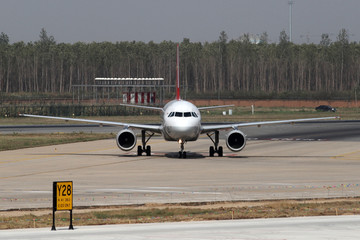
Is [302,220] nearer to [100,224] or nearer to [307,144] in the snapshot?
[100,224]

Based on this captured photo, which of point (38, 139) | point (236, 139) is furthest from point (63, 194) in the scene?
point (38, 139)

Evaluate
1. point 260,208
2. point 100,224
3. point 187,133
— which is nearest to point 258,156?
point 187,133

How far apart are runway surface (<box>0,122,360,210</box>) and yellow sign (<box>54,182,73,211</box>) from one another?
5937 mm

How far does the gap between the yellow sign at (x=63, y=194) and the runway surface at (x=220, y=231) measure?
791 millimetres

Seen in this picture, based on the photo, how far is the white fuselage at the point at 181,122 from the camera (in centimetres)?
4306

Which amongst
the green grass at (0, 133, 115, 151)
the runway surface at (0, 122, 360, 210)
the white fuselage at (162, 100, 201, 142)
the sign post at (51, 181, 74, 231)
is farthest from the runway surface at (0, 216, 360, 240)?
the green grass at (0, 133, 115, 151)

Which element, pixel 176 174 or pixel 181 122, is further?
pixel 181 122

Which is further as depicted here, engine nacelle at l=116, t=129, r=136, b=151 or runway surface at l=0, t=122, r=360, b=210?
engine nacelle at l=116, t=129, r=136, b=151

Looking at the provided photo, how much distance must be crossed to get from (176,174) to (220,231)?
15.8 meters

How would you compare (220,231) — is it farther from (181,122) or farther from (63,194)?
(181,122)

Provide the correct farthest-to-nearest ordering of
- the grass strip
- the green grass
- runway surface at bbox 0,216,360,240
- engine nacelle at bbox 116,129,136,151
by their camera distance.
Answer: the green grass → engine nacelle at bbox 116,129,136,151 → the grass strip → runway surface at bbox 0,216,360,240

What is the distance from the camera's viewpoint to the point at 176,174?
35.5 m

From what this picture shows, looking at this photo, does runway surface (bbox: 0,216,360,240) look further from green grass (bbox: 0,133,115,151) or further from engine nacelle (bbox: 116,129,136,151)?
green grass (bbox: 0,133,115,151)

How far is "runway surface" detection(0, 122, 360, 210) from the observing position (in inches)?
1091
